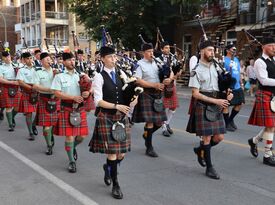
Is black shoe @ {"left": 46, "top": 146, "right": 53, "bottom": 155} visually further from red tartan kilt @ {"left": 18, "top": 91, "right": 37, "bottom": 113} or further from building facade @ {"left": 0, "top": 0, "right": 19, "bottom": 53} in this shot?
building facade @ {"left": 0, "top": 0, "right": 19, "bottom": 53}

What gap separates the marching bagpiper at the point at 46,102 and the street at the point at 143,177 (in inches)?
15.6

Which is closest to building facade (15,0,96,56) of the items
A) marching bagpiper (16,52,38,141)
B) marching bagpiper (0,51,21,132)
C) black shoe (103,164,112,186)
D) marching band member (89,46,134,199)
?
marching bagpiper (0,51,21,132)

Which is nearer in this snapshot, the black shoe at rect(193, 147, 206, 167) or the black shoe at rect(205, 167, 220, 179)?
the black shoe at rect(205, 167, 220, 179)

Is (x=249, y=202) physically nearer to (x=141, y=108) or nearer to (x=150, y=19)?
(x=141, y=108)

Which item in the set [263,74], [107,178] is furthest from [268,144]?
[107,178]

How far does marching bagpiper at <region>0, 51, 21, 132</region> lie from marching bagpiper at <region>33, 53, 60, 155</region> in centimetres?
220

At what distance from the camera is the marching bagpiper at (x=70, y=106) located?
5.46 metres

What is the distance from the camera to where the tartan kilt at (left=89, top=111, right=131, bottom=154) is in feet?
14.5

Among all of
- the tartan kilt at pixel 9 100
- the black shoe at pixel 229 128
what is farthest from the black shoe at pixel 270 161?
the tartan kilt at pixel 9 100

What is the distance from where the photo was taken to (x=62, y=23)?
140 ft

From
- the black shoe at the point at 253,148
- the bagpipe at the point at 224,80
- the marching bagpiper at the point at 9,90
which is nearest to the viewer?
the bagpipe at the point at 224,80

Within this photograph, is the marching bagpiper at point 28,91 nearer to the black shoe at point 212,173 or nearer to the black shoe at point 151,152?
the black shoe at point 151,152

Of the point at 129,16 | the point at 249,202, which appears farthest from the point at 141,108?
the point at 129,16

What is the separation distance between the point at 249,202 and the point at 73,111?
2.61m
